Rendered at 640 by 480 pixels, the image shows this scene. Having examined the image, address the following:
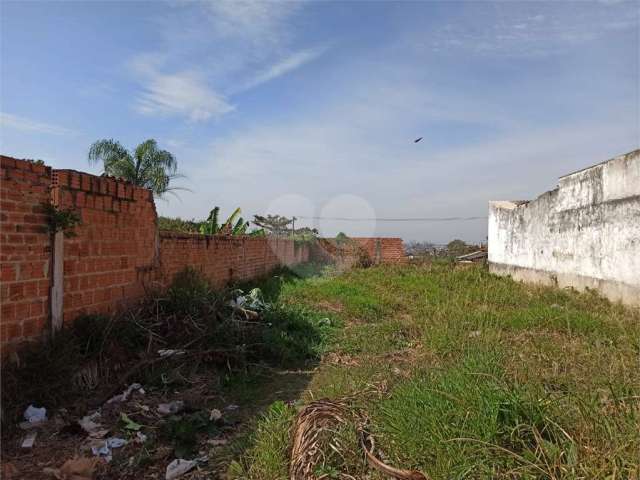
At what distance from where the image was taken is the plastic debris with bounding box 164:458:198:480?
8.84 feet

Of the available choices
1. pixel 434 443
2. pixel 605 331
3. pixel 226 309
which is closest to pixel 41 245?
pixel 226 309

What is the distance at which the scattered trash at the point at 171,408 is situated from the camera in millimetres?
3545

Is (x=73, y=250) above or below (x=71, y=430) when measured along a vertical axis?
above

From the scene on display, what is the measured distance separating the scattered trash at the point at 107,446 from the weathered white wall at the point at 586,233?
301 inches

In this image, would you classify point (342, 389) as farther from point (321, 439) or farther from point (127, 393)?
point (127, 393)

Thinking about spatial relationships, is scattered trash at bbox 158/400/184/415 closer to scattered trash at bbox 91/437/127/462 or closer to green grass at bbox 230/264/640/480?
scattered trash at bbox 91/437/127/462

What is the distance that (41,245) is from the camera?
Answer: 3643mm

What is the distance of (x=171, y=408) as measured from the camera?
142 inches

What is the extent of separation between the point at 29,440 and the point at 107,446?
1.63 feet

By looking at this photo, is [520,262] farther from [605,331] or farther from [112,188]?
[112,188]

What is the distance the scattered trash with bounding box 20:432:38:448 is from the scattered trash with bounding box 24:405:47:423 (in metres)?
0.13

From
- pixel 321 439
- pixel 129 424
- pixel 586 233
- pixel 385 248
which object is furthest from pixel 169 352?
pixel 385 248

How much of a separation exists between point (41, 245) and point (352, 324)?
4803mm

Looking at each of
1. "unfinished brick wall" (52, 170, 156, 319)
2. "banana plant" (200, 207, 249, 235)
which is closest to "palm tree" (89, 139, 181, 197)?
"banana plant" (200, 207, 249, 235)
